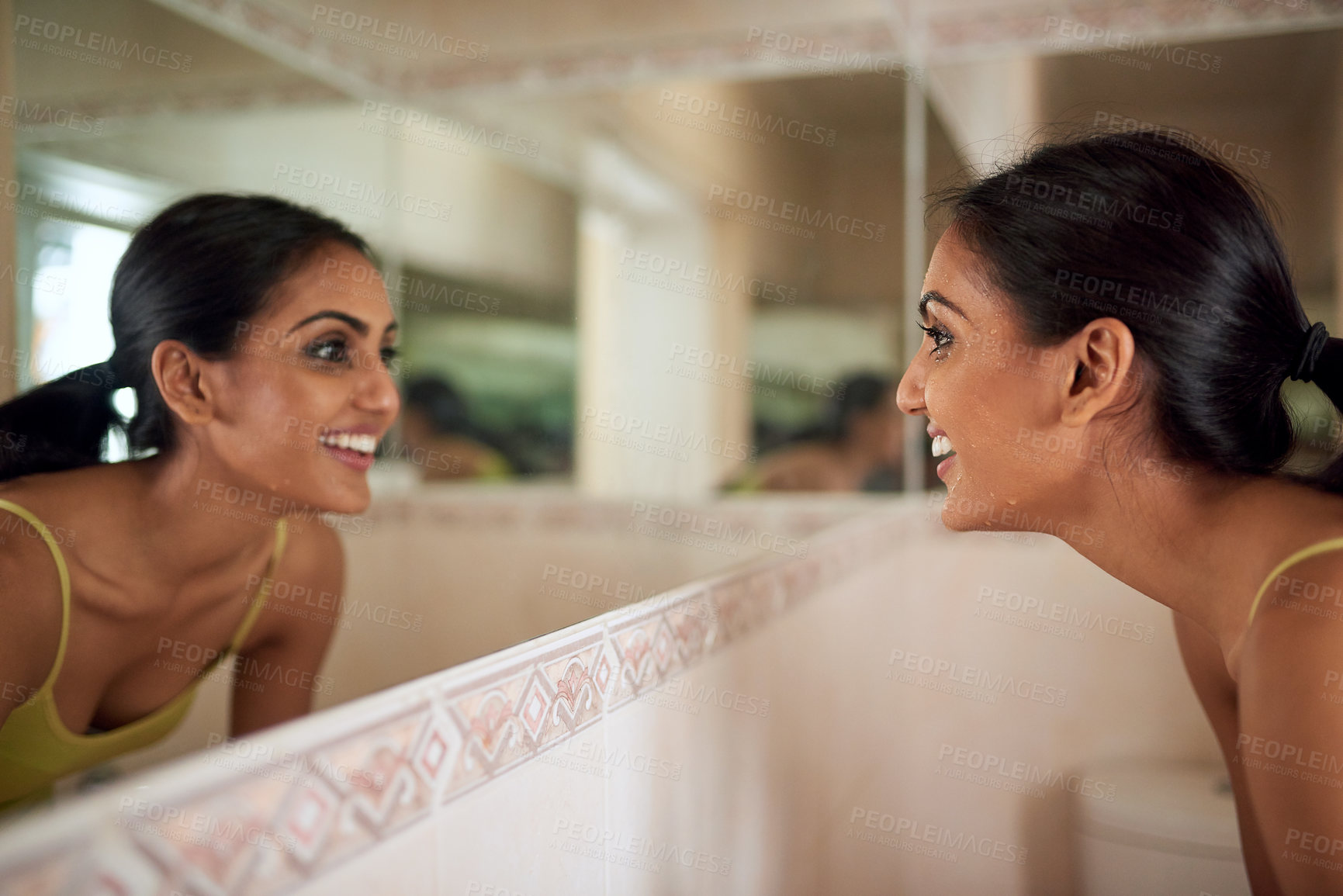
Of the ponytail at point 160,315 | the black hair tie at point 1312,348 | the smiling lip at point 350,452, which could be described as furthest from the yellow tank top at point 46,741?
the black hair tie at point 1312,348

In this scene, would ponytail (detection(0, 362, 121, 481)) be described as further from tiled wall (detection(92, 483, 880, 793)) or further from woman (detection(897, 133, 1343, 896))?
tiled wall (detection(92, 483, 880, 793))

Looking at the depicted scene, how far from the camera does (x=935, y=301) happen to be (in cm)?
68

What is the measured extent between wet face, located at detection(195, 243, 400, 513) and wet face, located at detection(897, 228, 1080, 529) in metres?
0.47

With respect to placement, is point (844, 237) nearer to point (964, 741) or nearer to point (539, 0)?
point (539, 0)

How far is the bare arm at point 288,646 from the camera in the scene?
98cm

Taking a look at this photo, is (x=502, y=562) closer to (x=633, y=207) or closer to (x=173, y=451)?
(x=633, y=207)

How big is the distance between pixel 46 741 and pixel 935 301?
729 mm

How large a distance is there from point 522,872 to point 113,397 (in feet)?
1.81

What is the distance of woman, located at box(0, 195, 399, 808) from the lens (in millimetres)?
694

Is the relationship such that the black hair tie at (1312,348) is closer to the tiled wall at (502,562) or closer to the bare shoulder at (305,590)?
the bare shoulder at (305,590)

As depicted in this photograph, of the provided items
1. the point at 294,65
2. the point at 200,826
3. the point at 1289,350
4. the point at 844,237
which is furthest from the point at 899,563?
the point at 294,65

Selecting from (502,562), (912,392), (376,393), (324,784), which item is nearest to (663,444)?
(502,562)

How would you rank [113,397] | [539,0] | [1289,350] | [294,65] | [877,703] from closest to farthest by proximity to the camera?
[1289,350]
[113,397]
[877,703]
[294,65]
[539,0]

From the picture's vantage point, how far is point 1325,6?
1538 millimetres
